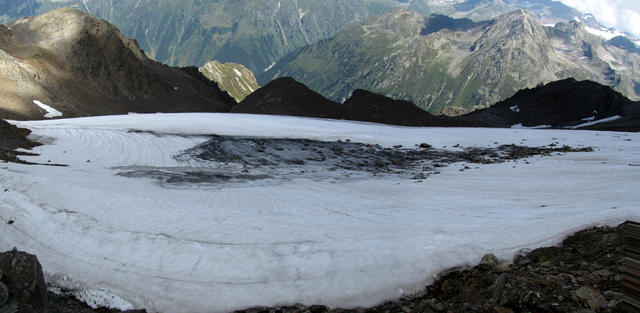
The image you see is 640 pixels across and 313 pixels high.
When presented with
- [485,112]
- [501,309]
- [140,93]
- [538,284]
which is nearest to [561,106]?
[485,112]

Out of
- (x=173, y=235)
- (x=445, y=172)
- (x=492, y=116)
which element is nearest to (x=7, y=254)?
(x=173, y=235)

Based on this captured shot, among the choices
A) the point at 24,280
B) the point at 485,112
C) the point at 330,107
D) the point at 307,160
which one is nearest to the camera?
the point at 24,280

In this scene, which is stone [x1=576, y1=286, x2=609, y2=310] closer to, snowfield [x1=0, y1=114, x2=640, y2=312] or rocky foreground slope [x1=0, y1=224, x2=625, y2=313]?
rocky foreground slope [x1=0, y1=224, x2=625, y2=313]

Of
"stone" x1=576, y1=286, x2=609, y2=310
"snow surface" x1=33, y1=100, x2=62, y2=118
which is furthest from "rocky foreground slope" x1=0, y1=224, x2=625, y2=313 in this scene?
"snow surface" x1=33, y1=100, x2=62, y2=118

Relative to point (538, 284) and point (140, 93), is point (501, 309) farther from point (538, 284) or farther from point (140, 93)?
point (140, 93)

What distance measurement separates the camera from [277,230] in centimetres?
688

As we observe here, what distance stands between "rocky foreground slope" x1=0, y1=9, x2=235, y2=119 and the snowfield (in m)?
58.2

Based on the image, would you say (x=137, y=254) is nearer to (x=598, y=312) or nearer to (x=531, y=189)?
(x=598, y=312)

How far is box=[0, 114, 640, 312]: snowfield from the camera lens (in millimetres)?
5223

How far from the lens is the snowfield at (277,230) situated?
5223mm

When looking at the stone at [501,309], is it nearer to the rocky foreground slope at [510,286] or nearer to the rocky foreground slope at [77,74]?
the rocky foreground slope at [510,286]

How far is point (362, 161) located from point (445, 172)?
3661mm

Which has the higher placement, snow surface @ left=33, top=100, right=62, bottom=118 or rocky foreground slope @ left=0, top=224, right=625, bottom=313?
snow surface @ left=33, top=100, right=62, bottom=118

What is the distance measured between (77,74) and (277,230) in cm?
9073
